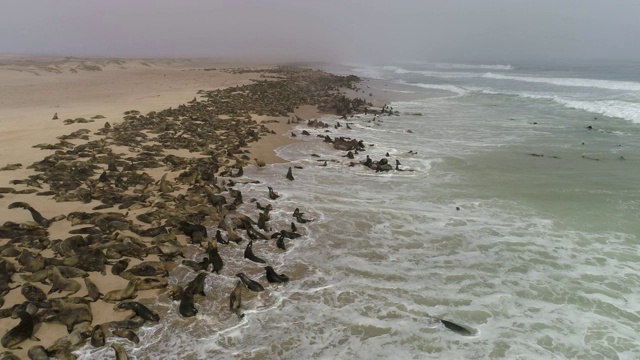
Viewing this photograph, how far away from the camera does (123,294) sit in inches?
225

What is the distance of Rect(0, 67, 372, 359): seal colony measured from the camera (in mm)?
5230

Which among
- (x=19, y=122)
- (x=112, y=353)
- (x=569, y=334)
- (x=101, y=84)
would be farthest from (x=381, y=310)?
(x=101, y=84)

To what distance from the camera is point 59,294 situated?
559 centimetres

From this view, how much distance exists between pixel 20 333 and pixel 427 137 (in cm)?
1685

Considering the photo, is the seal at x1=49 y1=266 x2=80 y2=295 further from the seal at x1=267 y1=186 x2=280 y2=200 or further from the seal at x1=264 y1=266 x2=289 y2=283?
the seal at x1=267 y1=186 x2=280 y2=200

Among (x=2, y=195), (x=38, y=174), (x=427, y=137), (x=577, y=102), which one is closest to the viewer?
(x=2, y=195)

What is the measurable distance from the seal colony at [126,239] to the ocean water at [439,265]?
231 mm

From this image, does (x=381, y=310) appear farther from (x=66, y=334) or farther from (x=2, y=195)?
(x=2, y=195)

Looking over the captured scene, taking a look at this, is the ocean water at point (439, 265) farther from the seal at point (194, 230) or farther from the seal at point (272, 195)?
the seal at point (194, 230)

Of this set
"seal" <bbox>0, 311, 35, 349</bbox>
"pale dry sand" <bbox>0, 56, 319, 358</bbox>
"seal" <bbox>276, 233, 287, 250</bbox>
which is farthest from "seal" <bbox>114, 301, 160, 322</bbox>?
"seal" <bbox>276, 233, 287, 250</bbox>

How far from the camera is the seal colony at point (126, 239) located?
17.2 ft

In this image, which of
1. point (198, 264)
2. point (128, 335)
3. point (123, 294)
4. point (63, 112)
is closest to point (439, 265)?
point (198, 264)

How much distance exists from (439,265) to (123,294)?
519 centimetres

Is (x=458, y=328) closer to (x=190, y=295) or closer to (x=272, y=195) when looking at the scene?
(x=190, y=295)
